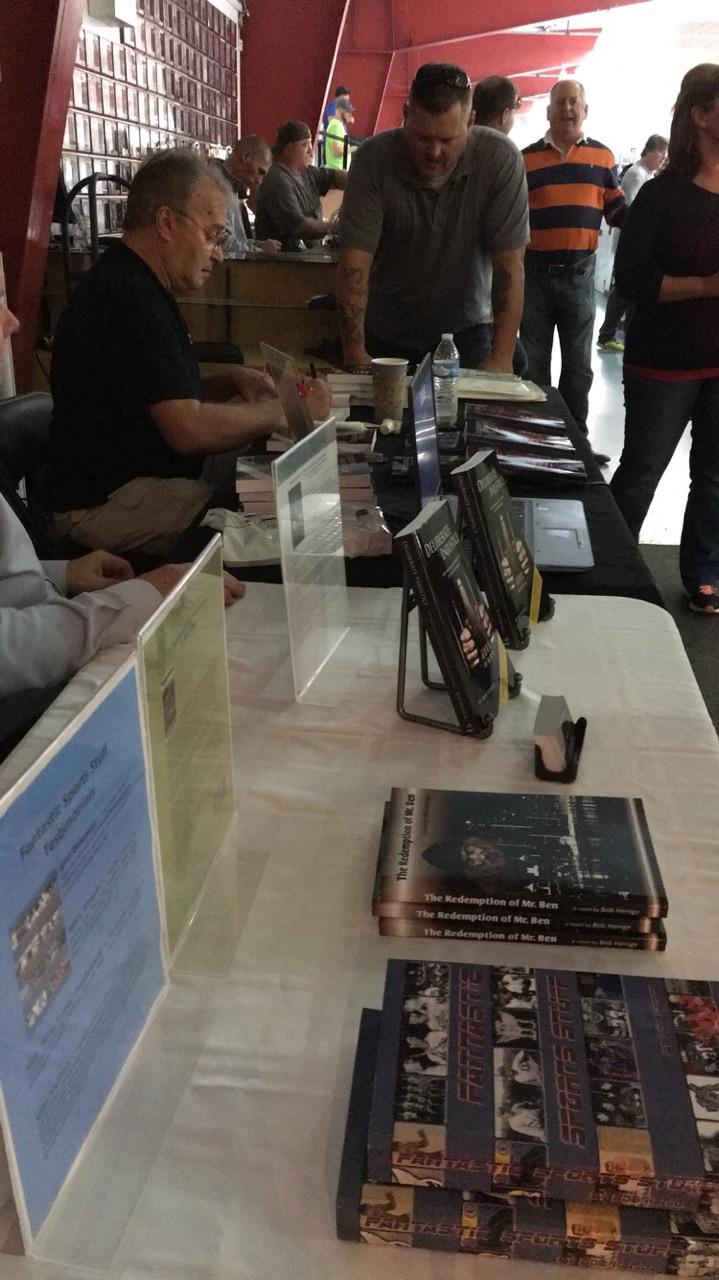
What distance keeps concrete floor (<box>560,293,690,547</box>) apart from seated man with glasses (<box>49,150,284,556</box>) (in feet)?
7.43

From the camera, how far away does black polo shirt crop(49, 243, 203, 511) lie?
185 centimetres

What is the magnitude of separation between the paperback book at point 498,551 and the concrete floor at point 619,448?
2554mm

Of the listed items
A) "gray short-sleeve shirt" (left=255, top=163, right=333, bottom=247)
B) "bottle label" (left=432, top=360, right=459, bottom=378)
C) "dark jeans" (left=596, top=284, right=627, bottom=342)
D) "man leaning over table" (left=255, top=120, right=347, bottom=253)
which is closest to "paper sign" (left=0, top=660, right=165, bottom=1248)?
"bottle label" (left=432, top=360, right=459, bottom=378)

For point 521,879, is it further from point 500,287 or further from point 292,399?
point 500,287

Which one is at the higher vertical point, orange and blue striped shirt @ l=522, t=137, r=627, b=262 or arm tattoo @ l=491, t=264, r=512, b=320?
orange and blue striped shirt @ l=522, t=137, r=627, b=262

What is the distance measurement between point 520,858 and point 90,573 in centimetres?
92

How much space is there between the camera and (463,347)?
284cm

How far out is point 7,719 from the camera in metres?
1.11

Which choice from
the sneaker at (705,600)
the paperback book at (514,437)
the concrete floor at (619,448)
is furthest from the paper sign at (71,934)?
the concrete floor at (619,448)

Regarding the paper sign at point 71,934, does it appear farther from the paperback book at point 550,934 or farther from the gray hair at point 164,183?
the gray hair at point 164,183

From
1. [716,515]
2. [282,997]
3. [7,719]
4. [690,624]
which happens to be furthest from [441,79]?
[282,997]

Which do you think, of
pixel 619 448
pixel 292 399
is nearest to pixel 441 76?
pixel 292 399

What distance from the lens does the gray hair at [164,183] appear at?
1869 mm

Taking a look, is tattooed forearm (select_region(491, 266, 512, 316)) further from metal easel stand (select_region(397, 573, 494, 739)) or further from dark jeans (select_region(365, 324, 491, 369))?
metal easel stand (select_region(397, 573, 494, 739))
